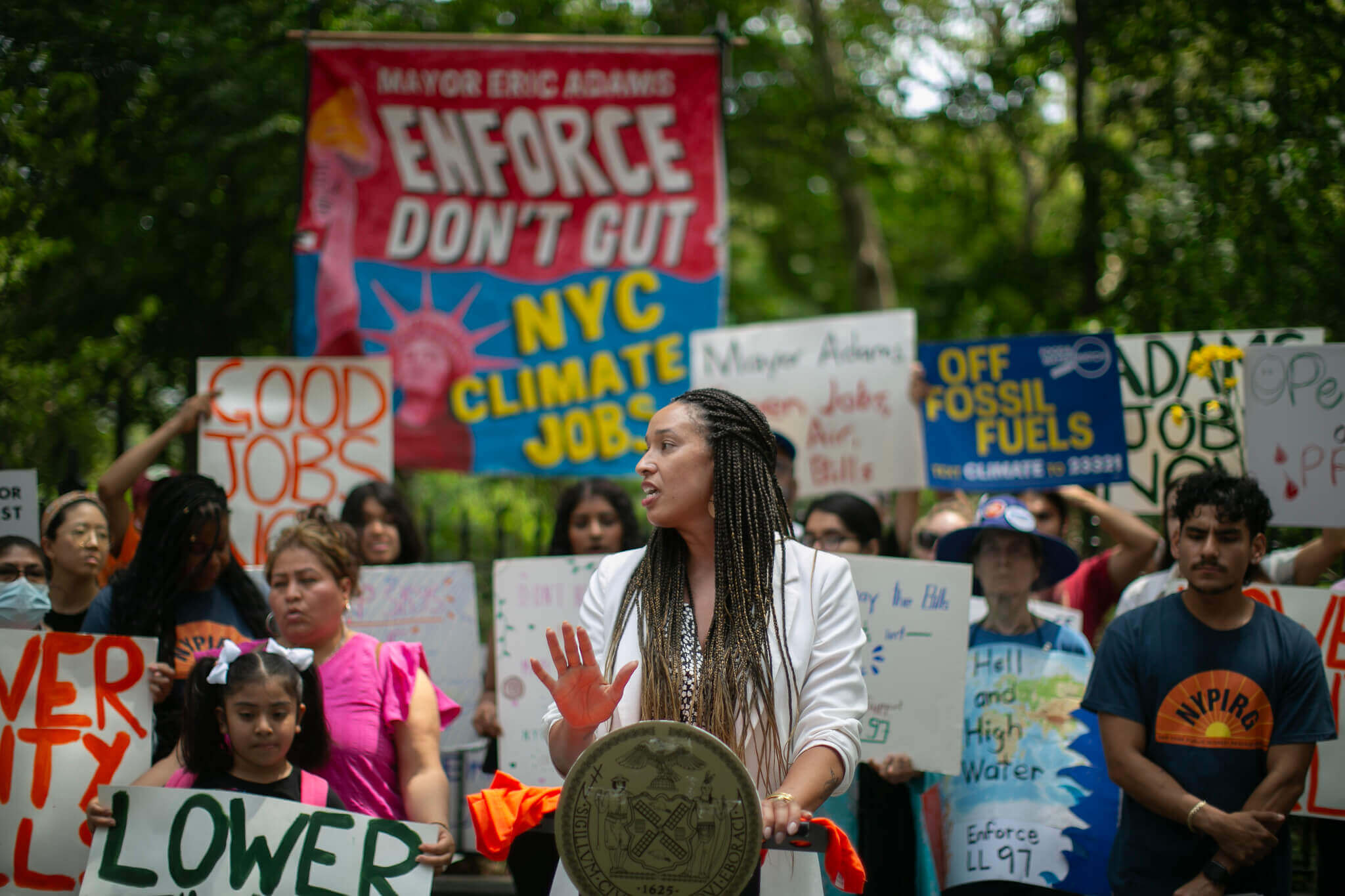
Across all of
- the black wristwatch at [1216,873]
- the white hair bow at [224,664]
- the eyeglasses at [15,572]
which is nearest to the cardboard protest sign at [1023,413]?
the black wristwatch at [1216,873]

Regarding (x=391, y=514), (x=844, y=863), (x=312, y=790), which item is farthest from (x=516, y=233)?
(x=844, y=863)

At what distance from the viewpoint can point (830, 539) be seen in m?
4.54

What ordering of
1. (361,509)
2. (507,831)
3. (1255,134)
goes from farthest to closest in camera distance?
(1255,134), (361,509), (507,831)

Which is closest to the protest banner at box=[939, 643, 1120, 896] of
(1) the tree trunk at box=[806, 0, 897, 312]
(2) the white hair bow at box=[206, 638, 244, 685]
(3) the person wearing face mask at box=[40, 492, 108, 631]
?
(2) the white hair bow at box=[206, 638, 244, 685]

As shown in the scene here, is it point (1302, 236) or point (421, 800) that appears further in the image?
point (1302, 236)

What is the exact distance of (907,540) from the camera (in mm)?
5598

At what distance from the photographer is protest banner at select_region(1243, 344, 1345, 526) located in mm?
4445

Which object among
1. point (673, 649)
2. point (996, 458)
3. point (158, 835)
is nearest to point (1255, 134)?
point (996, 458)

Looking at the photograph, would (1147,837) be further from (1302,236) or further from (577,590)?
(1302,236)

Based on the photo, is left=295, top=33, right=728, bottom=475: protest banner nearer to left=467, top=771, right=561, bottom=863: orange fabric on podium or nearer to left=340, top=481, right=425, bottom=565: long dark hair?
left=340, top=481, right=425, bottom=565: long dark hair

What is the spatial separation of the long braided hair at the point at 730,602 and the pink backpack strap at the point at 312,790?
1181 millimetres

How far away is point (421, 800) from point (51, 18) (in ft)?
16.7

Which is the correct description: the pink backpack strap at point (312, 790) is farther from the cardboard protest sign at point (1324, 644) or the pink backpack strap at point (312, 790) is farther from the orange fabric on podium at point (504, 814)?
the cardboard protest sign at point (1324, 644)

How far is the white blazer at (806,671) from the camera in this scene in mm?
2479
